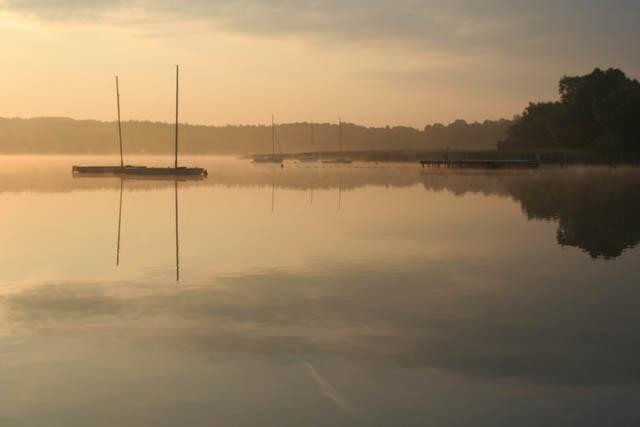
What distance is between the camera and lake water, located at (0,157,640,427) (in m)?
12.6

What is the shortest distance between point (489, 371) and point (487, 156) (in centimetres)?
16510

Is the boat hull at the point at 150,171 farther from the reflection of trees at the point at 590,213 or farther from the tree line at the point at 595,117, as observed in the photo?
the tree line at the point at 595,117

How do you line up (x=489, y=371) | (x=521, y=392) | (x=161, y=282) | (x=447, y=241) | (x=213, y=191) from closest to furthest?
(x=521, y=392), (x=489, y=371), (x=161, y=282), (x=447, y=241), (x=213, y=191)

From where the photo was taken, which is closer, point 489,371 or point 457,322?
point 489,371

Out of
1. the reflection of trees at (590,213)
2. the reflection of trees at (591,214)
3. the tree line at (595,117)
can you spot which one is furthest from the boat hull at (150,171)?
the tree line at (595,117)

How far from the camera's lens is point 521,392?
517 inches

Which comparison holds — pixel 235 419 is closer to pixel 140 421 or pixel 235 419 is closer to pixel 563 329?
pixel 140 421

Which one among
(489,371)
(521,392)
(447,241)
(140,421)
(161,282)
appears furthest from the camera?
(447,241)

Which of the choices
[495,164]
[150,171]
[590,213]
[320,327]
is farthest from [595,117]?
[320,327]

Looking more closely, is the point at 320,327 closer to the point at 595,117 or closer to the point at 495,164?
the point at 595,117

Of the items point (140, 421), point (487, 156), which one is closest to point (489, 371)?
point (140, 421)

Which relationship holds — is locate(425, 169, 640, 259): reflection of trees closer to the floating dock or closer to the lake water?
the lake water

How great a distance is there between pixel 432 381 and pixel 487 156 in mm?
165877

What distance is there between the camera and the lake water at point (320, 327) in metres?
12.6
